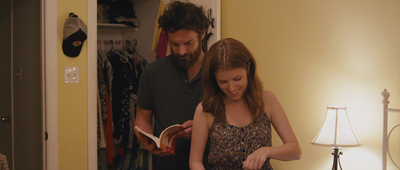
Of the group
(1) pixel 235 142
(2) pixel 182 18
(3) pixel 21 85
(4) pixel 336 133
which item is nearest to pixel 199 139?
(1) pixel 235 142

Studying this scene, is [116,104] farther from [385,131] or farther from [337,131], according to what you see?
[385,131]

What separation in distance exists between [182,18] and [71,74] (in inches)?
46.8

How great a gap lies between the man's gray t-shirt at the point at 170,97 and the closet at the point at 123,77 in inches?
47.5

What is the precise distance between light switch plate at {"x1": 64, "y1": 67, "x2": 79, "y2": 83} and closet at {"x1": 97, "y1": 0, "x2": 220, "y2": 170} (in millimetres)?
613

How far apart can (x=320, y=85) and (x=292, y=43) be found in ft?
1.20

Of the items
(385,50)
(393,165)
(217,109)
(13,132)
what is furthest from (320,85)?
(13,132)

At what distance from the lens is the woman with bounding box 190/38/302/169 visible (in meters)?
1.35

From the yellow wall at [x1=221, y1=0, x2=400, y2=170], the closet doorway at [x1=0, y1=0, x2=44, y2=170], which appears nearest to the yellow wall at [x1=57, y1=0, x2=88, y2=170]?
the closet doorway at [x1=0, y1=0, x2=44, y2=170]

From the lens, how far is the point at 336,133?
1968mm

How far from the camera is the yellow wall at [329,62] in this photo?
1.94 metres

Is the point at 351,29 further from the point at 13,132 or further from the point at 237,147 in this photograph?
the point at 13,132

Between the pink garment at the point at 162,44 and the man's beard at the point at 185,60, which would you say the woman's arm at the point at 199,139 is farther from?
the pink garment at the point at 162,44

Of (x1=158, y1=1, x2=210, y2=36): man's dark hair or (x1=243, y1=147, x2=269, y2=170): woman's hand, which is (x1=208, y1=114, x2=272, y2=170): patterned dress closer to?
(x1=243, y1=147, x2=269, y2=170): woman's hand

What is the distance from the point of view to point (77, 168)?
2510 mm
